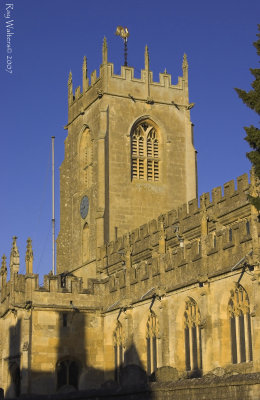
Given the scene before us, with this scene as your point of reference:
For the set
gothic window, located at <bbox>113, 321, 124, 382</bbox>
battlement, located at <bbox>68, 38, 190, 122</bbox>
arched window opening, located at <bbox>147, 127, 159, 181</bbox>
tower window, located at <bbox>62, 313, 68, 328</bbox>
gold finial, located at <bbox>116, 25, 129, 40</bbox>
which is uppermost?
gold finial, located at <bbox>116, 25, 129, 40</bbox>

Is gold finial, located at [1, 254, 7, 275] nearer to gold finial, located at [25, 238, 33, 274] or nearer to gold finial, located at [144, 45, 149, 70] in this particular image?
gold finial, located at [25, 238, 33, 274]

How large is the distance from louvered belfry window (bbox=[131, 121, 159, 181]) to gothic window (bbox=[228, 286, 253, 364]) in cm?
1973

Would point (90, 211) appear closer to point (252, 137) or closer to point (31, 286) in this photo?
point (31, 286)

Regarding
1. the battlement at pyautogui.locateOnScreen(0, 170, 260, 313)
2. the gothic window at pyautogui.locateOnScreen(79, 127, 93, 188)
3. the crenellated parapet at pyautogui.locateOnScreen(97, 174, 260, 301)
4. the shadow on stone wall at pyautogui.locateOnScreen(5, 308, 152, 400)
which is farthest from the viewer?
the gothic window at pyautogui.locateOnScreen(79, 127, 93, 188)

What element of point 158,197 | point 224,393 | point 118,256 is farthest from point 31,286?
point 224,393

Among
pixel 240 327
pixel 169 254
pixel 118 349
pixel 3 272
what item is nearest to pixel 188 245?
pixel 169 254

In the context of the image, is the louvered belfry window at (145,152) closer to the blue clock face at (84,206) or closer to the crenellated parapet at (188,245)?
the blue clock face at (84,206)

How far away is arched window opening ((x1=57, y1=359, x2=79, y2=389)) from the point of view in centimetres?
3700

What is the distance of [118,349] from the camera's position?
37.2 metres

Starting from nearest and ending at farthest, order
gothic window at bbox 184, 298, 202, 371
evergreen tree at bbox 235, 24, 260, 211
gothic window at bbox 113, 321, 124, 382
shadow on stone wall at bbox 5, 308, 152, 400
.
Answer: evergreen tree at bbox 235, 24, 260, 211 < gothic window at bbox 184, 298, 202, 371 < shadow on stone wall at bbox 5, 308, 152, 400 < gothic window at bbox 113, 321, 124, 382

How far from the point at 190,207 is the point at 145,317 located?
5947 millimetres

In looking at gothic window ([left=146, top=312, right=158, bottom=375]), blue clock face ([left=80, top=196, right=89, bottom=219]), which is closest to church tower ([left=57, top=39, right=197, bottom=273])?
blue clock face ([left=80, top=196, right=89, bottom=219])

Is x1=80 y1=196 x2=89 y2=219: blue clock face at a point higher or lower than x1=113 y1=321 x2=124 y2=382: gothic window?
higher

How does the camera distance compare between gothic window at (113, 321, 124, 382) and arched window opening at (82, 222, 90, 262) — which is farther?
arched window opening at (82, 222, 90, 262)
